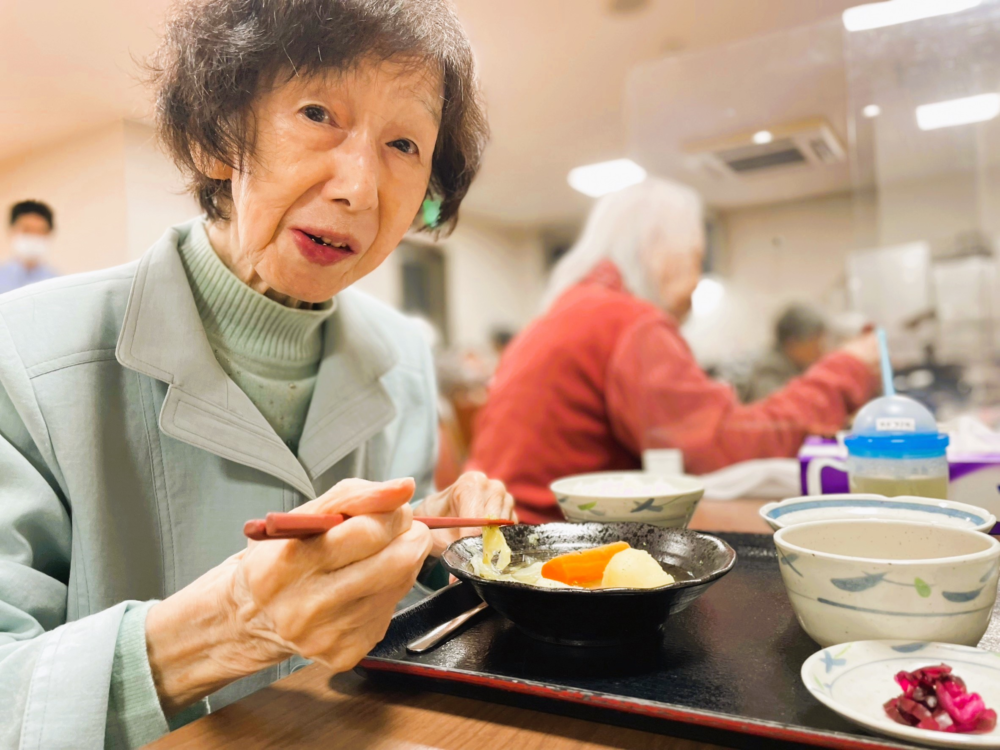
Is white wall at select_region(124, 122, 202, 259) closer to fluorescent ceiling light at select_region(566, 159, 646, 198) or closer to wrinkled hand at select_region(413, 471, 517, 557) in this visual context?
wrinkled hand at select_region(413, 471, 517, 557)

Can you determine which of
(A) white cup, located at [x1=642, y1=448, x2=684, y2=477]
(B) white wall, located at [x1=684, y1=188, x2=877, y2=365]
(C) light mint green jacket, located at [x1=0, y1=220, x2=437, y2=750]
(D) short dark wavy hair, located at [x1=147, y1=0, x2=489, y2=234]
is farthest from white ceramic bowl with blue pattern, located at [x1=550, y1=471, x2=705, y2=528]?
(B) white wall, located at [x1=684, y1=188, x2=877, y2=365]

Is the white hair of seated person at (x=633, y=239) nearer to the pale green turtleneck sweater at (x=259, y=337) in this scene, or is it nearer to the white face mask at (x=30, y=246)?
the pale green turtleneck sweater at (x=259, y=337)

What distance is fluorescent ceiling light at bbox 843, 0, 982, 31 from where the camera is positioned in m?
2.20

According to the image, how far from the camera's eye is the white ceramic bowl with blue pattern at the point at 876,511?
2.61ft

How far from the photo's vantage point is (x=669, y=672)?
60 centimetres

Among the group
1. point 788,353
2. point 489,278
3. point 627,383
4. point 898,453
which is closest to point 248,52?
point 898,453

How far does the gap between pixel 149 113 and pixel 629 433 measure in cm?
156

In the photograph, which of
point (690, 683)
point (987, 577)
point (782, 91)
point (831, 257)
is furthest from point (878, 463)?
point (831, 257)

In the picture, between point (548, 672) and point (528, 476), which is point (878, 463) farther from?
point (528, 476)

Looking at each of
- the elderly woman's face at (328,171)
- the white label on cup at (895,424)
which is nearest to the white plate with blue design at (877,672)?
the white label on cup at (895,424)

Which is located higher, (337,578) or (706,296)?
(706,296)

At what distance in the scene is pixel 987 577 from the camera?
22.6 inches

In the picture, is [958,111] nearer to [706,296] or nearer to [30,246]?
[706,296]

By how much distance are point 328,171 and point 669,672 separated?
665 millimetres
